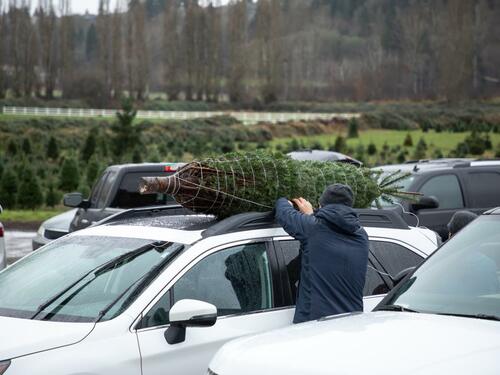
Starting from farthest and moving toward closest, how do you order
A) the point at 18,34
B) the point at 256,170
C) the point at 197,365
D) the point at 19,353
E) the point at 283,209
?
the point at 18,34 → the point at 256,170 → the point at 283,209 → the point at 197,365 → the point at 19,353

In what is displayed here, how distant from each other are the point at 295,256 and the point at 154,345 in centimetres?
130

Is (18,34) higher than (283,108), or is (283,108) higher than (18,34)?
(18,34)

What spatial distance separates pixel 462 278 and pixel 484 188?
9103 millimetres

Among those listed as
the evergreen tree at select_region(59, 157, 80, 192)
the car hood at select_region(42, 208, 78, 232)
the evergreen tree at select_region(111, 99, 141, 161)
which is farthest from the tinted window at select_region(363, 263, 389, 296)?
the evergreen tree at select_region(111, 99, 141, 161)

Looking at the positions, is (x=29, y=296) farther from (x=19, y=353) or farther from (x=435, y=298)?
(x=435, y=298)

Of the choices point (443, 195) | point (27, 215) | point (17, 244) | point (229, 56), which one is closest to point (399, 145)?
point (27, 215)

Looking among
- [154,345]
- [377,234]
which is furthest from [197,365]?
[377,234]

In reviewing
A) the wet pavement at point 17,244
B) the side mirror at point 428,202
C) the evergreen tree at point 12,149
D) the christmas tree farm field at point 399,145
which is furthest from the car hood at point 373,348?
the evergreen tree at point 12,149

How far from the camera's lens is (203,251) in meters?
5.73

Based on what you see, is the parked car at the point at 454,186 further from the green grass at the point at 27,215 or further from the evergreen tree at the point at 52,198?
the evergreen tree at the point at 52,198

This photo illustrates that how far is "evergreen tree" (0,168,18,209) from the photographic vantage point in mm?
29156

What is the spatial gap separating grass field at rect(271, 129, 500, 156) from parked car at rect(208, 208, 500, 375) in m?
39.1

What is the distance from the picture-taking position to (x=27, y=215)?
26531mm

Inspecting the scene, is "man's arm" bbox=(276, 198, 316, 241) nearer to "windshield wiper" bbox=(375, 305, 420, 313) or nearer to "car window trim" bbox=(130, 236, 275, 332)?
"car window trim" bbox=(130, 236, 275, 332)
